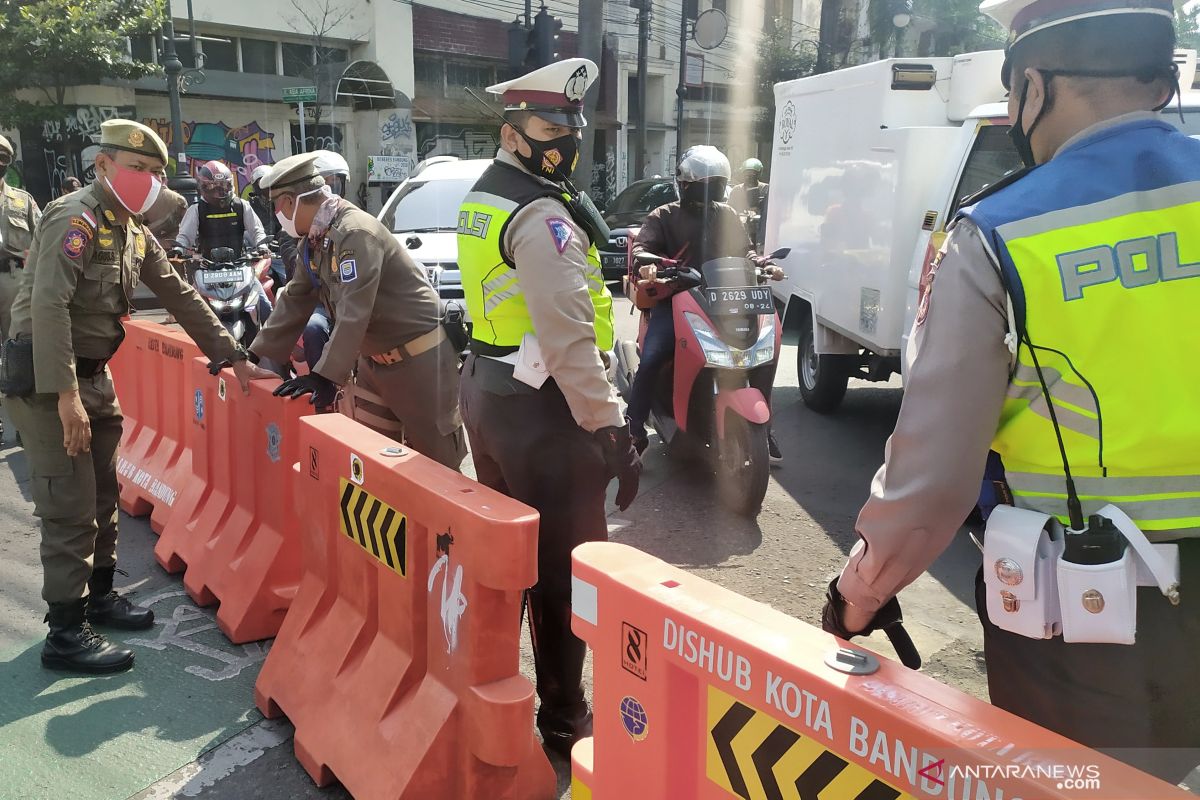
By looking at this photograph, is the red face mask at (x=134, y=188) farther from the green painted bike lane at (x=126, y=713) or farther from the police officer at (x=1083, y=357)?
the police officer at (x=1083, y=357)

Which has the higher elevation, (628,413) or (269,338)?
(269,338)

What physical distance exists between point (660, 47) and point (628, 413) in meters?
32.1

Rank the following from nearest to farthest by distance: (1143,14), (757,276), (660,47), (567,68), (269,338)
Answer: (1143,14) → (567,68) → (269,338) → (757,276) → (660,47)

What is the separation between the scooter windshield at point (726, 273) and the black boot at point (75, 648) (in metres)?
3.57

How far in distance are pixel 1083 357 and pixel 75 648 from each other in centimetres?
369

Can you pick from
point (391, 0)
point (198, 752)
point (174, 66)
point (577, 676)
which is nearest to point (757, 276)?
point (577, 676)

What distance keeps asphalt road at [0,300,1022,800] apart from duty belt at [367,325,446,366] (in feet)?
4.18

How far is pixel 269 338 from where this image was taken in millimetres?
4402

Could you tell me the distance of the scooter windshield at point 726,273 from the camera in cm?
572

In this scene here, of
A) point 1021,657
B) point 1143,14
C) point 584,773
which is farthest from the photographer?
point 584,773

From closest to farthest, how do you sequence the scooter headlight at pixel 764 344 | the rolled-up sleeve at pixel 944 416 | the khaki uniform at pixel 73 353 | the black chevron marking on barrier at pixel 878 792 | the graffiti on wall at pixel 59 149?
the black chevron marking on barrier at pixel 878 792, the rolled-up sleeve at pixel 944 416, the khaki uniform at pixel 73 353, the scooter headlight at pixel 764 344, the graffiti on wall at pixel 59 149

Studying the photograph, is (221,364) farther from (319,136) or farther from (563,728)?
(319,136)

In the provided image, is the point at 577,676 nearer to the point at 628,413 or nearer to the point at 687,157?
the point at 628,413

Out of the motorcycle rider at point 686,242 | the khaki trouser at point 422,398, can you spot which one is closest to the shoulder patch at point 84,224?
the khaki trouser at point 422,398
